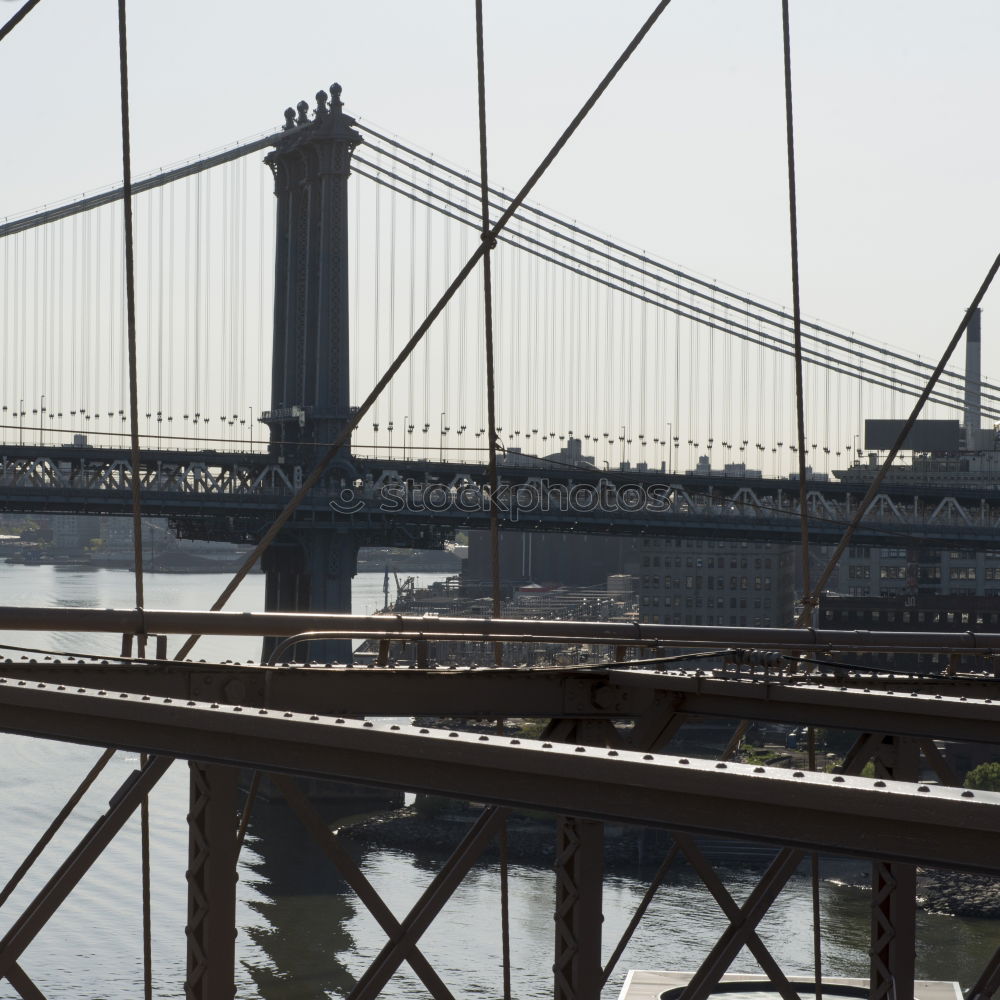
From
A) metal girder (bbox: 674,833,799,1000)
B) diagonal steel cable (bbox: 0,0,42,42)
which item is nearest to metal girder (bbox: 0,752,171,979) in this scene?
metal girder (bbox: 674,833,799,1000)

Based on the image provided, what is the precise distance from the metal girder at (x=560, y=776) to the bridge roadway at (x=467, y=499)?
37.6m

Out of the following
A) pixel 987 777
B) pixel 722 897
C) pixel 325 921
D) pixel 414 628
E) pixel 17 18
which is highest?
pixel 17 18

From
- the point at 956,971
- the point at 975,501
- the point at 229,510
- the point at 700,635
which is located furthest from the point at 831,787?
the point at 975,501

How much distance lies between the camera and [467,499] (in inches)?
1725

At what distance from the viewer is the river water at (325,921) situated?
26828 mm

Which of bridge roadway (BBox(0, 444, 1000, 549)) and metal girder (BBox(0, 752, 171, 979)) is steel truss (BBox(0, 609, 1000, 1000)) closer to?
metal girder (BBox(0, 752, 171, 979))

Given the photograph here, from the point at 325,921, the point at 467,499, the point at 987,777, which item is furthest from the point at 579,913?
the point at 467,499

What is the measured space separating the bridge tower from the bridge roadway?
86 cm

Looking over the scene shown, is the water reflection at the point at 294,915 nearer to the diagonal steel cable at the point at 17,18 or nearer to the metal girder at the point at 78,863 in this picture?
the diagonal steel cable at the point at 17,18

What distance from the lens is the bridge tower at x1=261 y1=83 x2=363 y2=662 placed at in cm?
4275

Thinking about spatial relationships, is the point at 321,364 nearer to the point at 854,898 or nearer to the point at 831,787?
the point at 854,898

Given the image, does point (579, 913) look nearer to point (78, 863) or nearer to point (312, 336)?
point (78, 863)

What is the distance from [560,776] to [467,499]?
41361 mm

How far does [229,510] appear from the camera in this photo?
41.6 m
